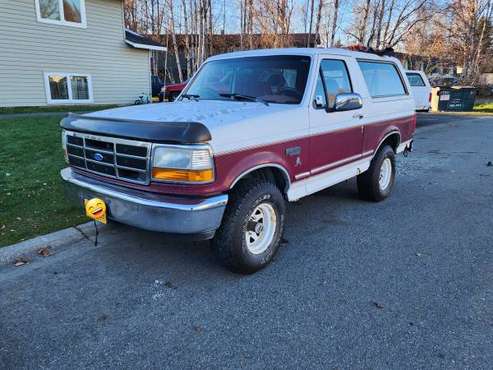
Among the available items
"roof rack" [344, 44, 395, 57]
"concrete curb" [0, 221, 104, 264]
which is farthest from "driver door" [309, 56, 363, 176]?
"concrete curb" [0, 221, 104, 264]

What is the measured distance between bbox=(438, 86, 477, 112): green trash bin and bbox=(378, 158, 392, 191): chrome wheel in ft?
63.5

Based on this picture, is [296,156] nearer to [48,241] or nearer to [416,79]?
[48,241]

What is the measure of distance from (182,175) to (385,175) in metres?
4.04

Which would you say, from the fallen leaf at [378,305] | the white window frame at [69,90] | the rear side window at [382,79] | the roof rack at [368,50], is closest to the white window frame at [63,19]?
the white window frame at [69,90]

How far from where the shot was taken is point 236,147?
3.15 m

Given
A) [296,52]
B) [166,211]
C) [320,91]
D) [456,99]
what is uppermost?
[296,52]

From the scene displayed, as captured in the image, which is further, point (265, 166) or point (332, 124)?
point (332, 124)

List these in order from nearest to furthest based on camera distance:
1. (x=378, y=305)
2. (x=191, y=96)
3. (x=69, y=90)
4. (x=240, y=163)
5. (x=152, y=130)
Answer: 1. (x=152, y=130)
2. (x=378, y=305)
3. (x=240, y=163)
4. (x=191, y=96)
5. (x=69, y=90)

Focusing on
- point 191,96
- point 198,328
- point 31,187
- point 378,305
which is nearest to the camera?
point 198,328

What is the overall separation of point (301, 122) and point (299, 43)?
79.7 feet

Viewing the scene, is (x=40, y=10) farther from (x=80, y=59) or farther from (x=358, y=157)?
(x=358, y=157)

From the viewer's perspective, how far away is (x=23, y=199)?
5.05 m

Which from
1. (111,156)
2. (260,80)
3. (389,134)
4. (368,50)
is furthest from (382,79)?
(111,156)

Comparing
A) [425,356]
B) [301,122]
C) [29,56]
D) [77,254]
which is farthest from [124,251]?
[29,56]
